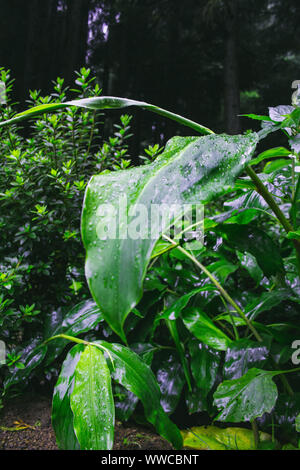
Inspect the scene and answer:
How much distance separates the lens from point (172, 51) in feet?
21.2

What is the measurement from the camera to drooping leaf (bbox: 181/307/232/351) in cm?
84

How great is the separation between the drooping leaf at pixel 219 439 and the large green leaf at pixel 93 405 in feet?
1.46

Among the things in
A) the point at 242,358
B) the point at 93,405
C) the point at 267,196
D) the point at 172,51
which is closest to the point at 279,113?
the point at 267,196

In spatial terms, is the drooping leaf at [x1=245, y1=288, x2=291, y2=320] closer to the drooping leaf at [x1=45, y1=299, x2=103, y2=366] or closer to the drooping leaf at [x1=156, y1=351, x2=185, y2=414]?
the drooping leaf at [x1=156, y1=351, x2=185, y2=414]

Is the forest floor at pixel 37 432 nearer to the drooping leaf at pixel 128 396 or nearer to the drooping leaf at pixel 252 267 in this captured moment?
the drooping leaf at pixel 128 396

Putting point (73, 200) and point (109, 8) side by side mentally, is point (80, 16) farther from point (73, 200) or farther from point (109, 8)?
point (73, 200)

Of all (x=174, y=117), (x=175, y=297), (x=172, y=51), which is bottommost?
(x=175, y=297)

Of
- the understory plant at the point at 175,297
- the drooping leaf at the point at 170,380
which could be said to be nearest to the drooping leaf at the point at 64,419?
the understory plant at the point at 175,297

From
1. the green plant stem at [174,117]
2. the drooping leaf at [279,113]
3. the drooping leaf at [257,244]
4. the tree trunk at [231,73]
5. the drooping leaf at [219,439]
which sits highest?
the tree trunk at [231,73]

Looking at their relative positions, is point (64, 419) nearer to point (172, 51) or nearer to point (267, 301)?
point (267, 301)

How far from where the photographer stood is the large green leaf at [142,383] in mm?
640

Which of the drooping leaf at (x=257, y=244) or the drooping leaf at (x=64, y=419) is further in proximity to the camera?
the drooping leaf at (x=257, y=244)

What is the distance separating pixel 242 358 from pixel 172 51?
695 centimetres

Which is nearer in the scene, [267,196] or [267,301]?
[267,196]
